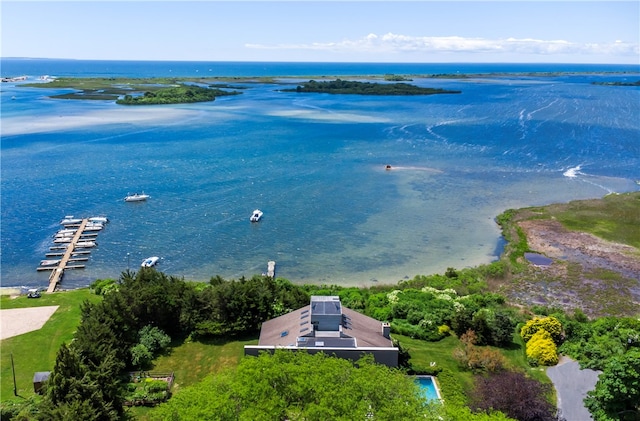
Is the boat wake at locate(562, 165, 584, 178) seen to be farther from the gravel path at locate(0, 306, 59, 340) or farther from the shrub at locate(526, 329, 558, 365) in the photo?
the gravel path at locate(0, 306, 59, 340)

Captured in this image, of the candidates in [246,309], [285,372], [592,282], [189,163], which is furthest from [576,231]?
[189,163]

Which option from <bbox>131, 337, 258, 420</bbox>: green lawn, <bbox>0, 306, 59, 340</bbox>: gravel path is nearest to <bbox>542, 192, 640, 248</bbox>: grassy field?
<bbox>131, 337, 258, 420</bbox>: green lawn

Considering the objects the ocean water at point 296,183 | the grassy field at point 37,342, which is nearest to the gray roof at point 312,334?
the ocean water at point 296,183

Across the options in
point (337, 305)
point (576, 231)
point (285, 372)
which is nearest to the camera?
point (285, 372)

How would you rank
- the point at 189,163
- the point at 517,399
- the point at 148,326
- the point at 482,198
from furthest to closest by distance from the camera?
the point at 189,163, the point at 482,198, the point at 148,326, the point at 517,399

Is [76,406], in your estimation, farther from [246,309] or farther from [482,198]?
[482,198]

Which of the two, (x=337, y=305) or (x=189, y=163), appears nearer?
(x=337, y=305)

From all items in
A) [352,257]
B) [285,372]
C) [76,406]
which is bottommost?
[352,257]
